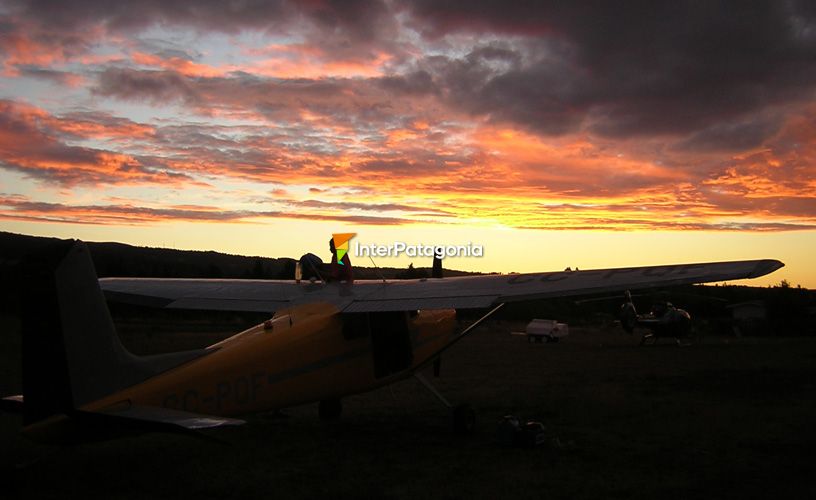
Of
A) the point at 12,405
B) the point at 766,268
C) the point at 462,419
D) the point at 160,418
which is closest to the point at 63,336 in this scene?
the point at 12,405

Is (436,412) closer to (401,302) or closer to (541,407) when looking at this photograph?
(541,407)

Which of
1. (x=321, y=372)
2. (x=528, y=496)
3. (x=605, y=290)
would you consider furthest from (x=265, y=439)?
(x=605, y=290)

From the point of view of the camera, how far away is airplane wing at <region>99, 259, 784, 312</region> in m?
8.62

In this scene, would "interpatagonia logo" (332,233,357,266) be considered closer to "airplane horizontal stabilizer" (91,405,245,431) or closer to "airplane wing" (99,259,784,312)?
"airplane wing" (99,259,784,312)

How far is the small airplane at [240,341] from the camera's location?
6367 millimetres

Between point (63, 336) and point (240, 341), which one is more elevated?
point (63, 336)

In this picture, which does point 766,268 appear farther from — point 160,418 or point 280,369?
point 160,418

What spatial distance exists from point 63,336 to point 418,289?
495 cm

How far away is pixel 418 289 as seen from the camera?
9984 mm

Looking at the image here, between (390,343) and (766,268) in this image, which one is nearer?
(766,268)

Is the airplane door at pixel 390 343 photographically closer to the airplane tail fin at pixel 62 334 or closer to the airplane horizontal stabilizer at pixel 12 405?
the airplane tail fin at pixel 62 334

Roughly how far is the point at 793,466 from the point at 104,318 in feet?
26.4

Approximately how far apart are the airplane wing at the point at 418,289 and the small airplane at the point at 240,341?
0.07 feet

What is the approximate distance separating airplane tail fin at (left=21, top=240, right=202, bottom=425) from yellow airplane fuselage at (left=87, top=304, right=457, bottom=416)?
0.27 m
